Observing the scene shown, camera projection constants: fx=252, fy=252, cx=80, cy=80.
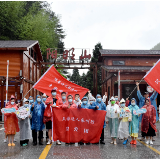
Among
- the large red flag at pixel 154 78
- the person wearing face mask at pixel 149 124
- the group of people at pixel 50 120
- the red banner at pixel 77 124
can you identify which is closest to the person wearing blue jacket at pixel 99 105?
the group of people at pixel 50 120

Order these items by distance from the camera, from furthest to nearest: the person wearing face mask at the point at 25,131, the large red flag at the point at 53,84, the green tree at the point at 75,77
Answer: the green tree at the point at 75,77 → the large red flag at the point at 53,84 → the person wearing face mask at the point at 25,131

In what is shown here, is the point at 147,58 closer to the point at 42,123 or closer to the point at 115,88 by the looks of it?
the point at 115,88

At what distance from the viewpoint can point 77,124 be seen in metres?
8.89

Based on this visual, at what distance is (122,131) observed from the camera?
8.95m

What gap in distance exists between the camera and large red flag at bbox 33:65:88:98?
33.7 feet

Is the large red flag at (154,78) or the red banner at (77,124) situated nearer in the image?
the red banner at (77,124)

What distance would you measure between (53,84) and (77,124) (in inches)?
107

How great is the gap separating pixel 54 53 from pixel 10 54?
5624 millimetres

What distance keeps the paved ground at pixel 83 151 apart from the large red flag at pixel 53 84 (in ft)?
8.37

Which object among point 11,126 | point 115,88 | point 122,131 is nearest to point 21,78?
point 115,88

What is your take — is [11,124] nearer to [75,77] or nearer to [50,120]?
[50,120]

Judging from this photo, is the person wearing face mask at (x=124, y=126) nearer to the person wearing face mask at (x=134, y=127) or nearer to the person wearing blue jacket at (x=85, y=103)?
the person wearing face mask at (x=134, y=127)

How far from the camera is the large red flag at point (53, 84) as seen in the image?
10258 mm

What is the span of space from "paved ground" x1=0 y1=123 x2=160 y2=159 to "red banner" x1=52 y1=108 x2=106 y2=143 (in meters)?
0.35
